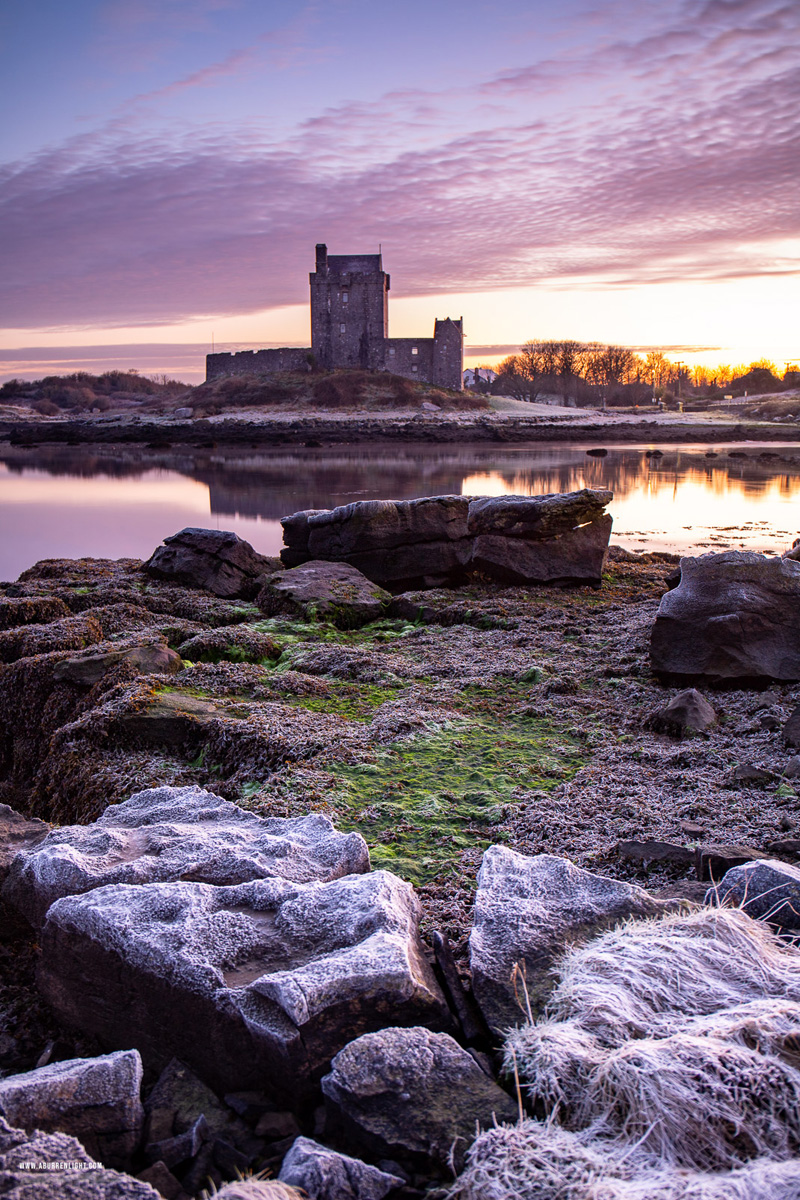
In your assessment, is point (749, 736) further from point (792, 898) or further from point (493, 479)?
point (493, 479)

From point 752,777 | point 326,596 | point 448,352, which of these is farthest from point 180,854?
point 448,352

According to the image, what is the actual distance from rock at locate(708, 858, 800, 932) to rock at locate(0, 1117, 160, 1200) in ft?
6.52

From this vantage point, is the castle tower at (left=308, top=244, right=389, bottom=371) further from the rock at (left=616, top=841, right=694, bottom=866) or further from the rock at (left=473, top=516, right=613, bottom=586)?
the rock at (left=616, top=841, right=694, bottom=866)

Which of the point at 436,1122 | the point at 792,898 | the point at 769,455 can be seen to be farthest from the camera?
the point at 769,455

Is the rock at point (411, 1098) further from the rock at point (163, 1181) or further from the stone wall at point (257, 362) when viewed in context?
the stone wall at point (257, 362)

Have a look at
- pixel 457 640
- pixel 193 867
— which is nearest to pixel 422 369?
pixel 457 640

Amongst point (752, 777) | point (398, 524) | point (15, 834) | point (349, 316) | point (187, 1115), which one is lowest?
point (187, 1115)

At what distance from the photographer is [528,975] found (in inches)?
97.7

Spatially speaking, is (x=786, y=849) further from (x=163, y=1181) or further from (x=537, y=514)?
(x=537, y=514)

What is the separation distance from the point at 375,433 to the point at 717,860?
38699mm

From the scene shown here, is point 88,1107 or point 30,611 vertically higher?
point 30,611

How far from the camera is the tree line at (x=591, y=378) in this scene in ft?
300

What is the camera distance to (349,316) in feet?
215

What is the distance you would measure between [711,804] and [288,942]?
2.31 metres
